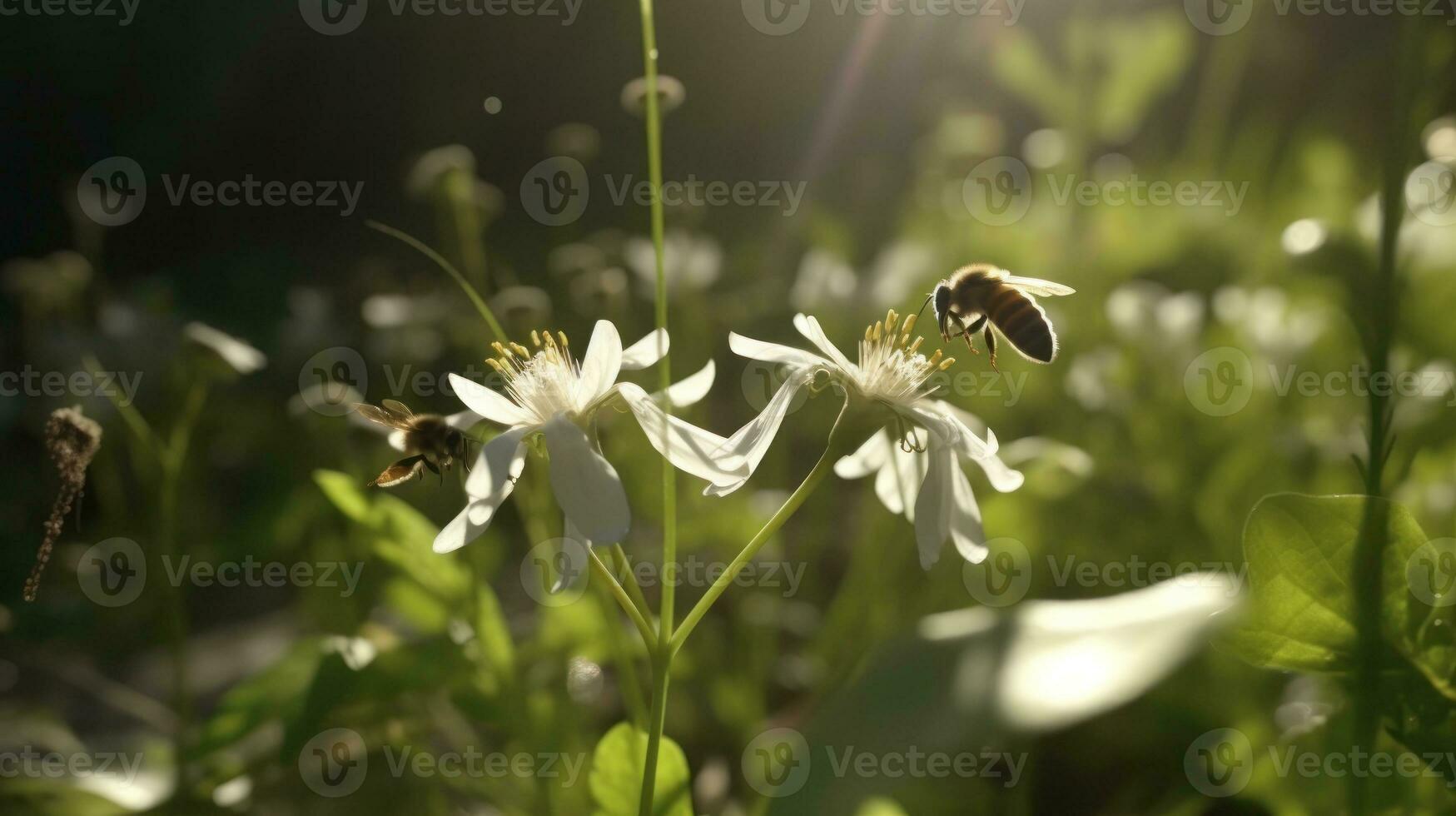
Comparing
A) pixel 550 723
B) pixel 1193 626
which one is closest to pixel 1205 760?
pixel 1193 626

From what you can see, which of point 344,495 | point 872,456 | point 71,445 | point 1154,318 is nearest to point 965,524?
point 872,456

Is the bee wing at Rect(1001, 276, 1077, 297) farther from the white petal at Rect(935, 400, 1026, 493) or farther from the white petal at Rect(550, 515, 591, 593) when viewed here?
the white petal at Rect(550, 515, 591, 593)

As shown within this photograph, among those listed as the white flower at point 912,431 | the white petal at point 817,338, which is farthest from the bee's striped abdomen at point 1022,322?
the white petal at point 817,338

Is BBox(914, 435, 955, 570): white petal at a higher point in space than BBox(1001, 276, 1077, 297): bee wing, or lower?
lower

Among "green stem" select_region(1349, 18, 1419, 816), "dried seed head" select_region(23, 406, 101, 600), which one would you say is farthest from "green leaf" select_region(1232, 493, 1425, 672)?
"dried seed head" select_region(23, 406, 101, 600)

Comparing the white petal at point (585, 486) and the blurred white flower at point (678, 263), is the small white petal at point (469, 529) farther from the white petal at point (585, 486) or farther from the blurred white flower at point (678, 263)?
the blurred white flower at point (678, 263)

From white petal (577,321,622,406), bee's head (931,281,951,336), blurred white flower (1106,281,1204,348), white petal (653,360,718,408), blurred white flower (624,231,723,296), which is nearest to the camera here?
white petal (577,321,622,406)
